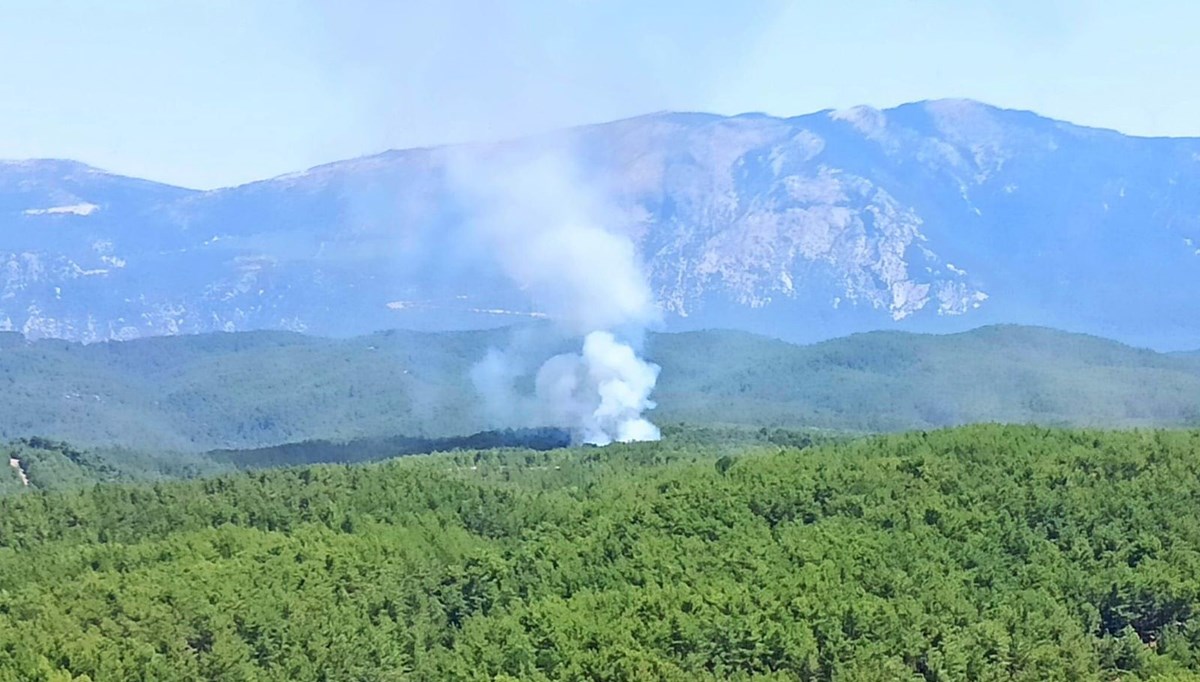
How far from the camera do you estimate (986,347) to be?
169 meters

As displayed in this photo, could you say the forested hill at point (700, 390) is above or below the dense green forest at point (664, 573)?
above

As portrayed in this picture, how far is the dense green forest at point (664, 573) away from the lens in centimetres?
4256

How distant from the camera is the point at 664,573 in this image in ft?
166

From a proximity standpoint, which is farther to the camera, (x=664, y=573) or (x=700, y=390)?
(x=700, y=390)

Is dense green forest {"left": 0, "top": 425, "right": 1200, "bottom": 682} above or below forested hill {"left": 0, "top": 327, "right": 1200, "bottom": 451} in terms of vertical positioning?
below

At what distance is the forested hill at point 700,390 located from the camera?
13638 centimetres

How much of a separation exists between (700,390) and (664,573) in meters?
A: 112

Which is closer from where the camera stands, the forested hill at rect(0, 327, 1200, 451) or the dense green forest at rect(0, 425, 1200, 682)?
the dense green forest at rect(0, 425, 1200, 682)

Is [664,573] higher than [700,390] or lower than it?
lower

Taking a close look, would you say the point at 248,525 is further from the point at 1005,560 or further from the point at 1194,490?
the point at 1194,490

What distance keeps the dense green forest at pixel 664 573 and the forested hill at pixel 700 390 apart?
200 feet

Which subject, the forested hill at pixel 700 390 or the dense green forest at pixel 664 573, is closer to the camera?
the dense green forest at pixel 664 573

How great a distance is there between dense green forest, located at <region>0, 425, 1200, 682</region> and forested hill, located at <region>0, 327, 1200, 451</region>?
60855mm

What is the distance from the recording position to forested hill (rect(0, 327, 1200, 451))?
13638cm
